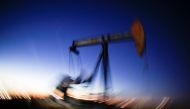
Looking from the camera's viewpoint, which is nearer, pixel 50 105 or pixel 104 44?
pixel 104 44

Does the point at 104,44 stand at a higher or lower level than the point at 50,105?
higher

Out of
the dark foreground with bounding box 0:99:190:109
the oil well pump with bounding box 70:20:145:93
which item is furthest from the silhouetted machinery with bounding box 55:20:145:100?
the dark foreground with bounding box 0:99:190:109

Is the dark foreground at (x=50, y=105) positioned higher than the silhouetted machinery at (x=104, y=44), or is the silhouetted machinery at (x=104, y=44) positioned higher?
the silhouetted machinery at (x=104, y=44)

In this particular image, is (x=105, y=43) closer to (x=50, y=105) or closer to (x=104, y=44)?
(x=104, y=44)

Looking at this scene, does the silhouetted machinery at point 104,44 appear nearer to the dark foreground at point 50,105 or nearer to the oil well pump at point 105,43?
the oil well pump at point 105,43

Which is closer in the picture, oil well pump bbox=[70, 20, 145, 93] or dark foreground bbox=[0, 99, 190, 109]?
oil well pump bbox=[70, 20, 145, 93]

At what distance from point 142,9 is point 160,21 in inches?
10.3

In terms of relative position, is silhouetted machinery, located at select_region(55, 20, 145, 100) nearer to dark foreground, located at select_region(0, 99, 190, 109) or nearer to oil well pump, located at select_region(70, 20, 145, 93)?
oil well pump, located at select_region(70, 20, 145, 93)

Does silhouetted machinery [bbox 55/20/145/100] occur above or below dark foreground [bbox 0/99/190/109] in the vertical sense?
above

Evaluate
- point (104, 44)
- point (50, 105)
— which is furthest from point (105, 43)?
point (50, 105)

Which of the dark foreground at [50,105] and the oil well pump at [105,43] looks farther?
the dark foreground at [50,105]

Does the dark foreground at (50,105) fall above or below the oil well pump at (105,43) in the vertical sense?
below

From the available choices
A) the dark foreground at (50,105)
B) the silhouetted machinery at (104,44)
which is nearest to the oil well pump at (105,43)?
the silhouetted machinery at (104,44)

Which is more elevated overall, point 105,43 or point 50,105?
point 105,43
